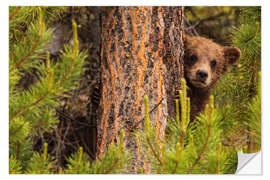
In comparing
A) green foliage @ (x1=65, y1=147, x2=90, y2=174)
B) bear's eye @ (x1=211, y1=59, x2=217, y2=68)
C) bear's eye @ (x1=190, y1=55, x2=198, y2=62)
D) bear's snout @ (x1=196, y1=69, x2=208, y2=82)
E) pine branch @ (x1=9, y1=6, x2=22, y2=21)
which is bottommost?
green foliage @ (x1=65, y1=147, x2=90, y2=174)

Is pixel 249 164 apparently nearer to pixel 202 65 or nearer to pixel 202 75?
pixel 202 75

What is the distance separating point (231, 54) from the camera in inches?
121

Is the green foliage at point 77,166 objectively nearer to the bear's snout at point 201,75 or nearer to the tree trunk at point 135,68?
the tree trunk at point 135,68

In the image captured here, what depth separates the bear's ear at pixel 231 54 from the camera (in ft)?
9.80

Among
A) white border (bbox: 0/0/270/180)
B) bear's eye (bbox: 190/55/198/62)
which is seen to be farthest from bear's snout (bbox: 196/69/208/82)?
white border (bbox: 0/0/270/180)

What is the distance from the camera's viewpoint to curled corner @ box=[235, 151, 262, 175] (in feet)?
6.79

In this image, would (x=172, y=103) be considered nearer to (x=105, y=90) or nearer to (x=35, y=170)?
(x=105, y=90)

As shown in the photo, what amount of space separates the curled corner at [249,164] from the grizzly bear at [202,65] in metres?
0.89

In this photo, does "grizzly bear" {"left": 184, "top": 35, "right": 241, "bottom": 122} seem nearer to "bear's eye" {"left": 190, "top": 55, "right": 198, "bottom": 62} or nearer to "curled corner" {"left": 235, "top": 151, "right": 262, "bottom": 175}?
"bear's eye" {"left": 190, "top": 55, "right": 198, "bottom": 62}

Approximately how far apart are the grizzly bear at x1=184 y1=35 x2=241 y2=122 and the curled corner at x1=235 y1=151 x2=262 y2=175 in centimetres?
89
